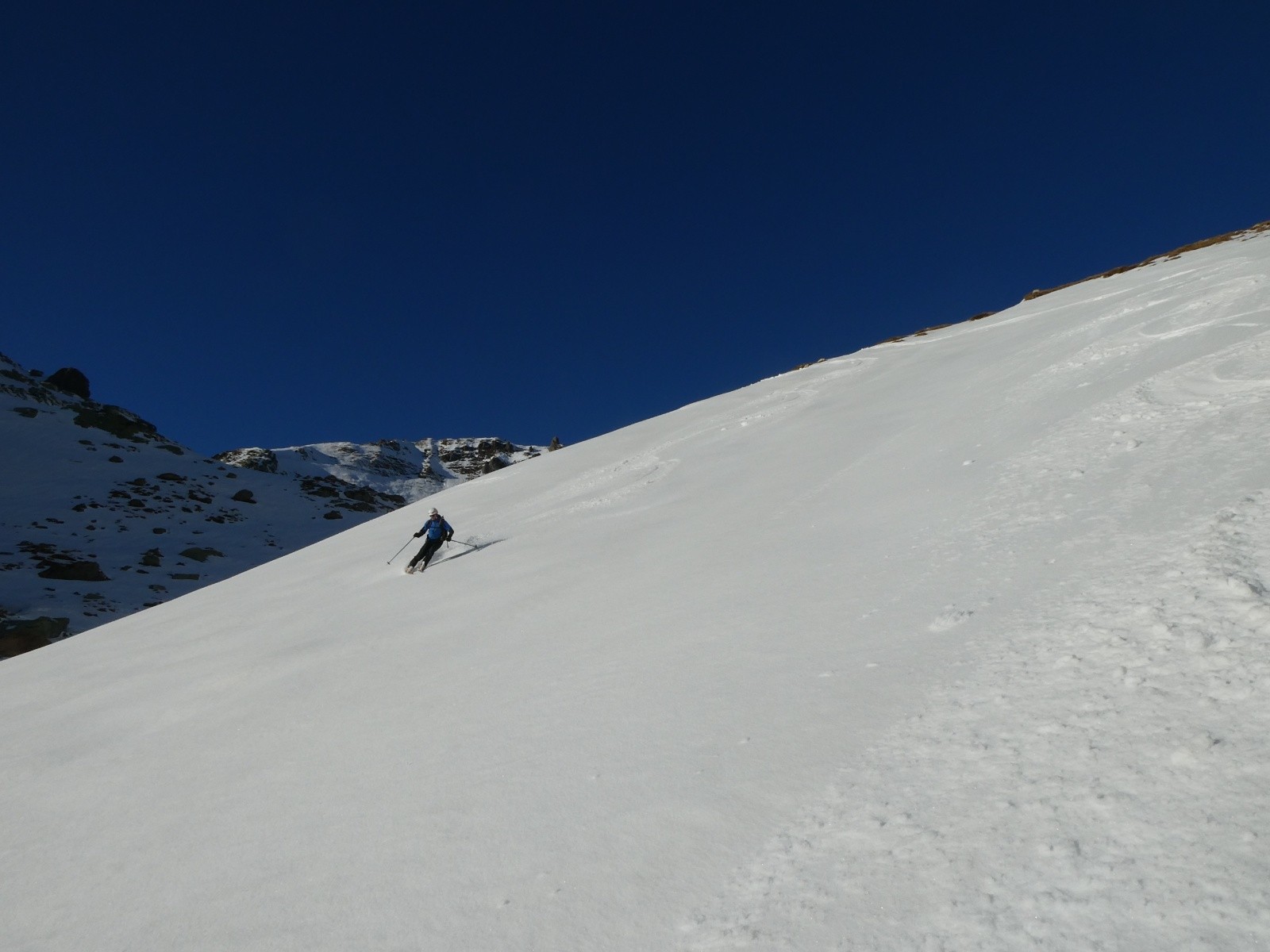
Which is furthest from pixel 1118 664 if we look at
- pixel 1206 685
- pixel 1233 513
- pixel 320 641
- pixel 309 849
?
pixel 320 641

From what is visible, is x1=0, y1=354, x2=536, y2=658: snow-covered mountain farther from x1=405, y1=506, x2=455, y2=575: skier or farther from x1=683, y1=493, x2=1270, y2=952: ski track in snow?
x1=683, y1=493, x2=1270, y2=952: ski track in snow

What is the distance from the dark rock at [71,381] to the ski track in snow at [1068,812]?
7491cm

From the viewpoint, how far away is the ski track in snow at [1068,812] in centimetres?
246

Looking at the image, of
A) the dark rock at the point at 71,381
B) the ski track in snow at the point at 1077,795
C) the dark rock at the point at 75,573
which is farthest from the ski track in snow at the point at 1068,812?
the dark rock at the point at 71,381

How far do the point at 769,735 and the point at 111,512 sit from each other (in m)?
40.0

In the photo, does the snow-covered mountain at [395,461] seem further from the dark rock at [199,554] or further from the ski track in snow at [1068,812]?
the ski track in snow at [1068,812]

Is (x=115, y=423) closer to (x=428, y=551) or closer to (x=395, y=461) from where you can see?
(x=428, y=551)

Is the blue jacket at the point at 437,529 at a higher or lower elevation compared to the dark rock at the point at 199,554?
lower

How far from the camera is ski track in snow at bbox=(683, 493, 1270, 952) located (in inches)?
96.9

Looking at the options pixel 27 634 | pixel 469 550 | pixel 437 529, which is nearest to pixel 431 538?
pixel 437 529

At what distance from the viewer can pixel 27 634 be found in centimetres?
1816

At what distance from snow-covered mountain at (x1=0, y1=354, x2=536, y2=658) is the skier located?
13383mm

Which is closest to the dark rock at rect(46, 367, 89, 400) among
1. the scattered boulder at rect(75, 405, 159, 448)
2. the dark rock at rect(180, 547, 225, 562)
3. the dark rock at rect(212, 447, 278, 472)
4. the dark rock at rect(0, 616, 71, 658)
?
the scattered boulder at rect(75, 405, 159, 448)

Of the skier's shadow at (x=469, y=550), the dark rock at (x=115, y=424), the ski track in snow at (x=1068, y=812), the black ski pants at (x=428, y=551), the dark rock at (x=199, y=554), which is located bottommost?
the ski track in snow at (x=1068, y=812)
